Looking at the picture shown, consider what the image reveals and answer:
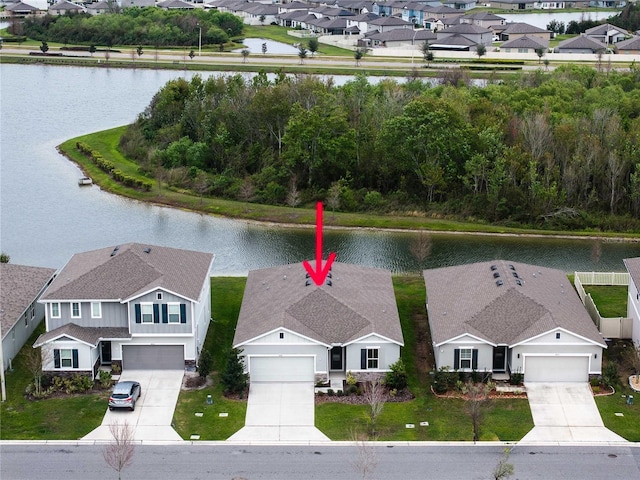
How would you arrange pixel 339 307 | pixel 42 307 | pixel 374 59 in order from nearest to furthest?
1. pixel 339 307
2. pixel 42 307
3. pixel 374 59

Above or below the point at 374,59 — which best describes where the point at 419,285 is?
below

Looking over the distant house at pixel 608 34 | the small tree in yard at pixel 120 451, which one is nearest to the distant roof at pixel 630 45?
the distant house at pixel 608 34

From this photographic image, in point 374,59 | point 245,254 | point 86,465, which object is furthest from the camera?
point 374,59

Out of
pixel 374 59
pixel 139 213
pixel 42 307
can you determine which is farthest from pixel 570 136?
pixel 374 59

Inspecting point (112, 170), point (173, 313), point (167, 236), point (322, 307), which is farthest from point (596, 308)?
point (112, 170)

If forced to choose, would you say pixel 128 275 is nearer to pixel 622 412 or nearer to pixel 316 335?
pixel 316 335

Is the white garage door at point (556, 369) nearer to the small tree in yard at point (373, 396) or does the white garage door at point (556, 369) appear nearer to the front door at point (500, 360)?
the front door at point (500, 360)

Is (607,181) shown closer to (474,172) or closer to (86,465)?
(474,172)
